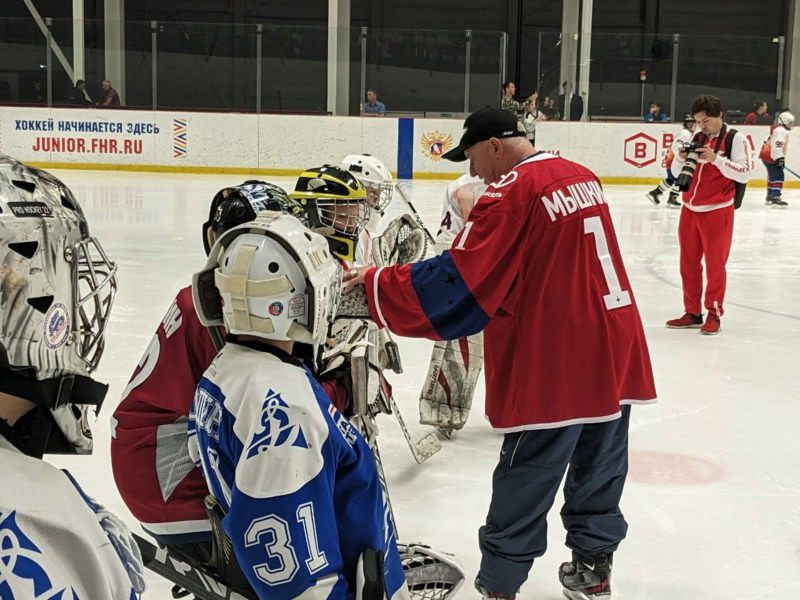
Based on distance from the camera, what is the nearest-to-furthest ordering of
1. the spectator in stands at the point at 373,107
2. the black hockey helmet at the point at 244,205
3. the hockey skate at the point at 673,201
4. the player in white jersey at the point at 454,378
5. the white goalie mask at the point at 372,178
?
the black hockey helmet at the point at 244,205 < the white goalie mask at the point at 372,178 < the player in white jersey at the point at 454,378 < the hockey skate at the point at 673,201 < the spectator in stands at the point at 373,107

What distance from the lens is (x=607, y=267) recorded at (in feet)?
8.57

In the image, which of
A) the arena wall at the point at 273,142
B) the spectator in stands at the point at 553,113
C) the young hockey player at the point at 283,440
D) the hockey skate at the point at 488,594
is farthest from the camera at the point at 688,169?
the spectator in stands at the point at 553,113

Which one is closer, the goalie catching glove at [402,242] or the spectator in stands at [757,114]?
the goalie catching glove at [402,242]

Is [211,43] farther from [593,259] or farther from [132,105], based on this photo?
[593,259]

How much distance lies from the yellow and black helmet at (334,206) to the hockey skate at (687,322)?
4247 mm

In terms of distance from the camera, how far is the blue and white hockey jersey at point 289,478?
1.48 meters

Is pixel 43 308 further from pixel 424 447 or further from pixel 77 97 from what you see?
pixel 77 97

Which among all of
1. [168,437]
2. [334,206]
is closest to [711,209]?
[334,206]

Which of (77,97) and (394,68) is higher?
(394,68)

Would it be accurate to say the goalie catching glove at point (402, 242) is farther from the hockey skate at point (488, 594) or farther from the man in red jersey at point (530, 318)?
the hockey skate at point (488, 594)

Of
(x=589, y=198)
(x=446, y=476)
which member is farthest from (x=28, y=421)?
(x=446, y=476)

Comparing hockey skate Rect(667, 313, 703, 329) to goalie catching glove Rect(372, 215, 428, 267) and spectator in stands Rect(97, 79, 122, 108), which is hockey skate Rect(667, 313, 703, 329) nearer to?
goalie catching glove Rect(372, 215, 428, 267)

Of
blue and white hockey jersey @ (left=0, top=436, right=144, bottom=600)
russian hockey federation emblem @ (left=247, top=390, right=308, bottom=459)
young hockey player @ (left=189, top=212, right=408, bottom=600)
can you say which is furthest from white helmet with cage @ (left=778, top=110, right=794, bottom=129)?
blue and white hockey jersey @ (left=0, top=436, right=144, bottom=600)

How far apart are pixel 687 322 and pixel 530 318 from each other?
4418 mm
